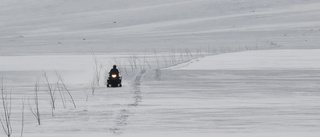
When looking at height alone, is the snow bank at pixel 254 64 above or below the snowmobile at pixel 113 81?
above

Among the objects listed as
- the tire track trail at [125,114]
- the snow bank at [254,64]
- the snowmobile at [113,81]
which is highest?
the snow bank at [254,64]

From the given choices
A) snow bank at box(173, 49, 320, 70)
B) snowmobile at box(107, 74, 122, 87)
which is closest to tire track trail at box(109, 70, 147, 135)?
snowmobile at box(107, 74, 122, 87)

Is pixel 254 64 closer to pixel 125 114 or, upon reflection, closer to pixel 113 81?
pixel 113 81

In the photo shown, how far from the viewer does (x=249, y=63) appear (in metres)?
21.9

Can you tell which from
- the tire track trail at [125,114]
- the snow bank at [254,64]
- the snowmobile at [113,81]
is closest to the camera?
the tire track trail at [125,114]

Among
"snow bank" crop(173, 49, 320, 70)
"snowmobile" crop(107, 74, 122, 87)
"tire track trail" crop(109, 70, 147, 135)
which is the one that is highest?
"snow bank" crop(173, 49, 320, 70)

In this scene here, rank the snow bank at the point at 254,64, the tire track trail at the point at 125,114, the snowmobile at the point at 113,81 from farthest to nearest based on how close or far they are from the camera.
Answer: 1. the snow bank at the point at 254,64
2. the snowmobile at the point at 113,81
3. the tire track trail at the point at 125,114

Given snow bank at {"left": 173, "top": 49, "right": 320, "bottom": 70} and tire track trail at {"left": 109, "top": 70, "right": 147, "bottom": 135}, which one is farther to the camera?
snow bank at {"left": 173, "top": 49, "right": 320, "bottom": 70}

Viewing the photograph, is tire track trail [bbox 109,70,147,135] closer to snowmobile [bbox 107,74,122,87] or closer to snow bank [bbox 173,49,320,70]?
snowmobile [bbox 107,74,122,87]

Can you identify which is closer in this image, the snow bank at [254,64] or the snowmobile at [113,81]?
the snowmobile at [113,81]

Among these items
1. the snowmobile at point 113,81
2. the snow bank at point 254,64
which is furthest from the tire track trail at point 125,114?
the snow bank at point 254,64

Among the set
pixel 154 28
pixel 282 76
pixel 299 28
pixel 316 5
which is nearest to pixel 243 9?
pixel 316 5

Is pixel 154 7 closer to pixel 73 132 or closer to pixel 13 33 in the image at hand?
pixel 13 33

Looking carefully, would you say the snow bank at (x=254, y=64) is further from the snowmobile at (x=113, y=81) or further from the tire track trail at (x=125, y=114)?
A: the tire track trail at (x=125, y=114)
